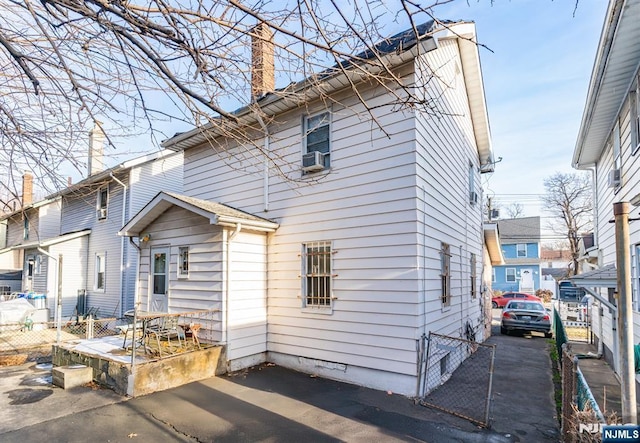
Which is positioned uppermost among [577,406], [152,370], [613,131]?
[613,131]

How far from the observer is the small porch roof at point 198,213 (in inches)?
297

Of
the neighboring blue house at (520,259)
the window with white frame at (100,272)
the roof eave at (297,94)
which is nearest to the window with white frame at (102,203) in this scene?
the window with white frame at (100,272)

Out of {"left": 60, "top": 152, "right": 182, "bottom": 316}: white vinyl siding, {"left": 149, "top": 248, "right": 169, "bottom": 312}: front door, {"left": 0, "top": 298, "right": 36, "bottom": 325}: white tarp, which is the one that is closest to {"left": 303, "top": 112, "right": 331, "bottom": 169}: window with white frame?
{"left": 149, "top": 248, "right": 169, "bottom": 312}: front door

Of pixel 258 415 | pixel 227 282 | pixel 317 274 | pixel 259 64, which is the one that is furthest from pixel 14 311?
pixel 259 64

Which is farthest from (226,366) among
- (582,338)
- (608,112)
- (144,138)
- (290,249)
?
(582,338)

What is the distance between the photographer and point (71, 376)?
6613 mm

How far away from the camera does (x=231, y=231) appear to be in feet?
25.8

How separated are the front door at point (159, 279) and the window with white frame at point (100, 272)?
752 cm

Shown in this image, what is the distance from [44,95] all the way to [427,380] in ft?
21.8

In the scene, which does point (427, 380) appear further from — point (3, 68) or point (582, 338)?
point (582, 338)

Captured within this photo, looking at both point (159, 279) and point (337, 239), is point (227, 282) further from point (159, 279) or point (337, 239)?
point (159, 279)

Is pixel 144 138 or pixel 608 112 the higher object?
pixel 608 112

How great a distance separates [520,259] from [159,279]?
120ft

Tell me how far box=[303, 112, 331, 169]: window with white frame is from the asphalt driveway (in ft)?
14.8
